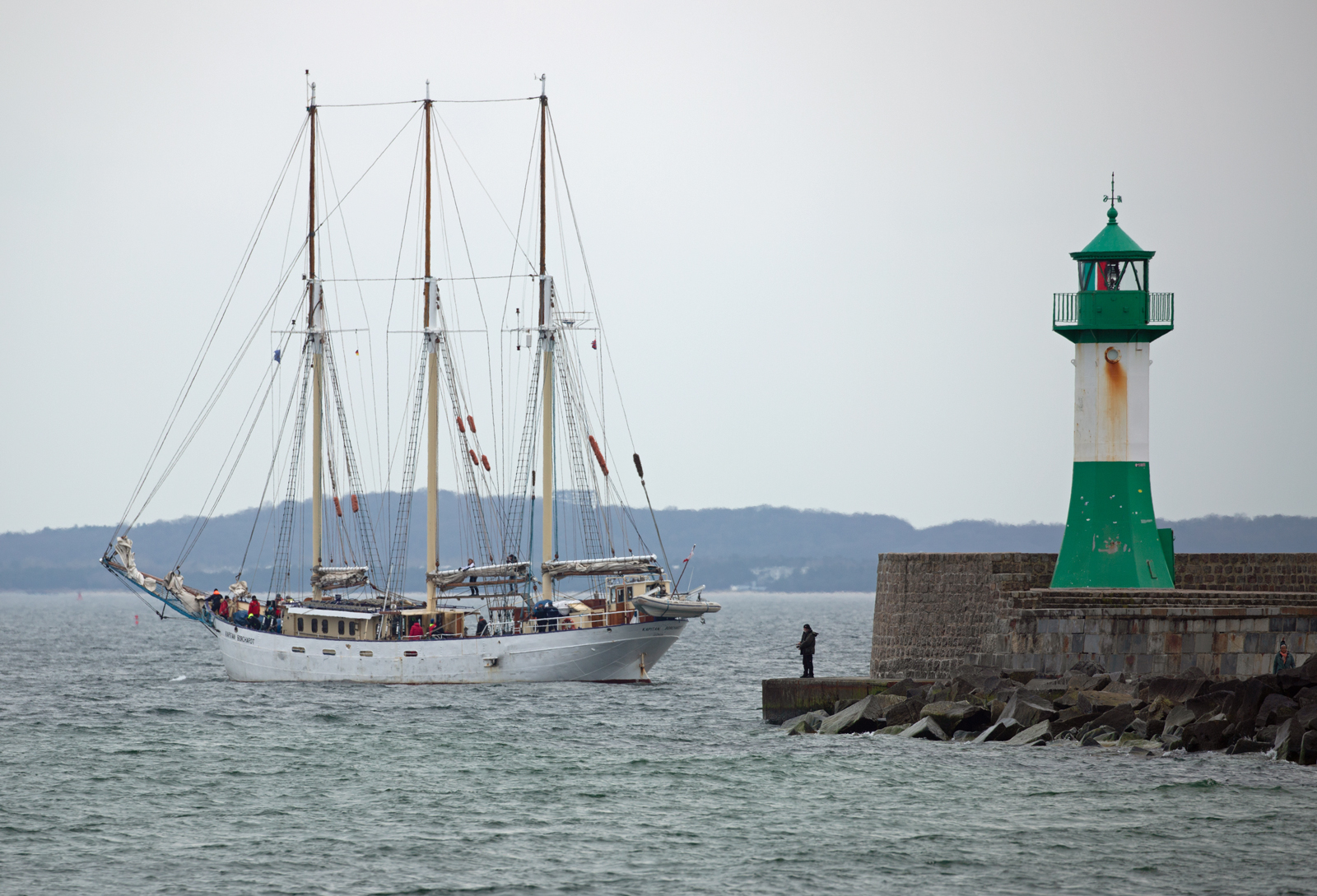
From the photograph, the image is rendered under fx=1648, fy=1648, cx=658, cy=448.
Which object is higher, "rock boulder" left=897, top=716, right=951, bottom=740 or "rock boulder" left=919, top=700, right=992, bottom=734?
"rock boulder" left=919, top=700, right=992, bottom=734

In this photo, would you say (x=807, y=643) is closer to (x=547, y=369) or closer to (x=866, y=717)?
(x=866, y=717)

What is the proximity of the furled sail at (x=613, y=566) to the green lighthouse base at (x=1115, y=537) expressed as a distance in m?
15.3

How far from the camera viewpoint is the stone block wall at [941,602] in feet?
101

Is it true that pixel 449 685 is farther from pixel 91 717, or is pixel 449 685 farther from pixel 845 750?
pixel 845 750

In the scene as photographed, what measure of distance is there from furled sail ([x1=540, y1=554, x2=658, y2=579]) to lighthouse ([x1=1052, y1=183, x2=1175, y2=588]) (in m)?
15.4

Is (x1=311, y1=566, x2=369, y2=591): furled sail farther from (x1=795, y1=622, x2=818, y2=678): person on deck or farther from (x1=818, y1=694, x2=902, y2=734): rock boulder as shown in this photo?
(x1=818, y1=694, x2=902, y2=734): rock boulder

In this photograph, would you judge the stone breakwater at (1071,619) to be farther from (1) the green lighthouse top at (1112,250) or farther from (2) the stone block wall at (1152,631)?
(1) the green lighthouse top at (1112,250)

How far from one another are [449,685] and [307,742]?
13.1 meters

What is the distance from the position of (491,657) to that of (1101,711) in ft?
68.9

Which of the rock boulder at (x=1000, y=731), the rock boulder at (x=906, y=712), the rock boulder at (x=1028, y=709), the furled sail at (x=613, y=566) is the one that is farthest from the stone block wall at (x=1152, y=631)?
the furled sail at (x=613, y=566)

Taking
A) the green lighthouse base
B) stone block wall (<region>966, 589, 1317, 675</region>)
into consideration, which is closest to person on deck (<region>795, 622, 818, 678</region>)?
stone block wall (<region>966, 589, 1317, 675</region>)

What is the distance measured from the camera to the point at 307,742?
32812 mm

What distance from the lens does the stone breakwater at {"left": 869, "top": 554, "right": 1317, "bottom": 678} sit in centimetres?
2783

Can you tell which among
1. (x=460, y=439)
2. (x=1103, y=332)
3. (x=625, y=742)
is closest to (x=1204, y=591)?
(x=1103, y=332)
